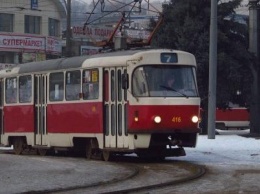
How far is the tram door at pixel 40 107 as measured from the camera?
82.7 ft

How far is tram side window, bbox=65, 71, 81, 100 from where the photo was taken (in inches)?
922

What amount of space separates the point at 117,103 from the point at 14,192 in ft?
24.4

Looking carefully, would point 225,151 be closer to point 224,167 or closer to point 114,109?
point 114,109

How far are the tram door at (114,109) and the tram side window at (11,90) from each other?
602 centimetres

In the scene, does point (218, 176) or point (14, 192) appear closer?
point (14, 192)

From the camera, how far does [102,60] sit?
72.9 ft

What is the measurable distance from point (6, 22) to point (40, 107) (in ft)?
142

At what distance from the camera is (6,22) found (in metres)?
67.8

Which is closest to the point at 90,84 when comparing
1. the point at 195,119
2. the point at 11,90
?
the point at 195,119

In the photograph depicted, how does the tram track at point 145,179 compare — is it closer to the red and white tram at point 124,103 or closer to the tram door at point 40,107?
the red and white tram at point 124,103

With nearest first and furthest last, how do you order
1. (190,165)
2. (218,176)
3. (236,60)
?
(218,176), (190,165), (236,60)

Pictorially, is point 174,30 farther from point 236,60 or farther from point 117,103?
point 117,103

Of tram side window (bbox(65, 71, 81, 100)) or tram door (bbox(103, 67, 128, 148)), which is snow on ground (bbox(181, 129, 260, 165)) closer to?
tram door (bbox(103, 67, 128, 148))

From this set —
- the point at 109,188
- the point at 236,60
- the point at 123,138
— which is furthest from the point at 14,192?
the point at 236,60
